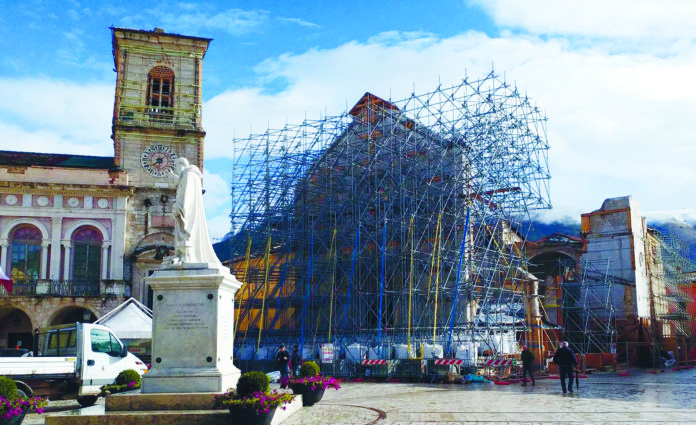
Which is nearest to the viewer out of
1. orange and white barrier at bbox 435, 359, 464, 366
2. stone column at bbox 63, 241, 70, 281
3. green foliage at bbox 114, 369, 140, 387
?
green foliage at bbox 114, 369, 140, 387

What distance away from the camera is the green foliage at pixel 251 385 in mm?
11570

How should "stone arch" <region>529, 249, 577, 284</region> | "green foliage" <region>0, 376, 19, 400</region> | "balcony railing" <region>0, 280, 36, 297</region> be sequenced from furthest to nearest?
1. "stone arch" <region>529, 249, 577, 284</region>
2. "balcony railing" <region>0, 280, 36, 297</region>
3. "green foliage" <region>0, 376, 19, 400</region>

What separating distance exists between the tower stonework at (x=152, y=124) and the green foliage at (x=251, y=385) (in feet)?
83.9

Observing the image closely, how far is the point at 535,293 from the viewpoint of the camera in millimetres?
32750

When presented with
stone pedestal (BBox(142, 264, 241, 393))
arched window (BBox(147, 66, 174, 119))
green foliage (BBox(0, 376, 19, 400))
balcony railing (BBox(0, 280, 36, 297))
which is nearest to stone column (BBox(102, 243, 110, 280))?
balcony railing (BBox(0, 280, 36, 297))

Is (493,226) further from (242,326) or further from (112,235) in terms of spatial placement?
(112,235)

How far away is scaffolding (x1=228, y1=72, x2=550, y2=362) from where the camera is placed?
31.5 m

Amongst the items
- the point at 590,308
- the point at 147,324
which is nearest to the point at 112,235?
the point at 147,324

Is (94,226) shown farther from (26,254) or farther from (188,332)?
(188,332)

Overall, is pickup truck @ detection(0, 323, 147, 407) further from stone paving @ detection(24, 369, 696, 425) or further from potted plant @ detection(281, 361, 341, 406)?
potted plant @ detection(281, 361, 341, 406)

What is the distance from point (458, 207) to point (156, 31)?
19.4m

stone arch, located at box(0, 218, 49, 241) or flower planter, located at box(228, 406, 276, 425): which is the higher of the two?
stone arch, located at box(0, 218, 49, 241)

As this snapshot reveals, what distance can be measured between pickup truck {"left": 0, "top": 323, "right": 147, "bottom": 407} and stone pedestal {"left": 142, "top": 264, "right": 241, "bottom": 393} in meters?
5.43

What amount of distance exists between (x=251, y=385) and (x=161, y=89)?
1221 inches
